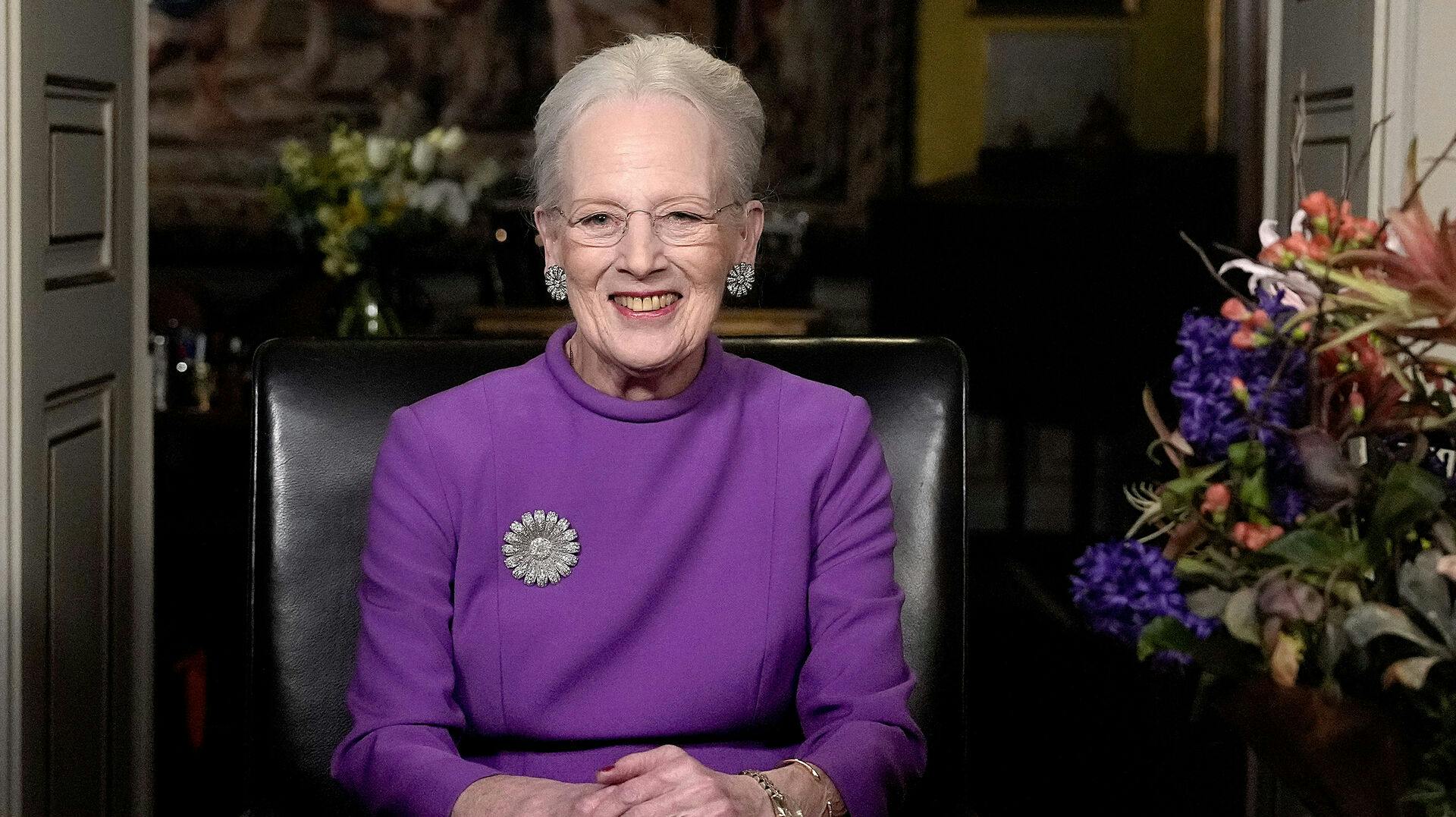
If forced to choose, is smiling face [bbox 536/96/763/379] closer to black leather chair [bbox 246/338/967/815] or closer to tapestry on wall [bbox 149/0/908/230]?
black leather chair [bbox 246/338/967/815]

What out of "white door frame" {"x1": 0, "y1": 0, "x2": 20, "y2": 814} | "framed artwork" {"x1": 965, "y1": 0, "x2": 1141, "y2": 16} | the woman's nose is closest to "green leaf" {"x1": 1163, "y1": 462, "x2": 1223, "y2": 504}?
the woman's nose

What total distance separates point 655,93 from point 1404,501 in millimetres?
851

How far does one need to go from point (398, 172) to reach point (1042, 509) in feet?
10.4

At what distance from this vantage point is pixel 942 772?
1.64 metres

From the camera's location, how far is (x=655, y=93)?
1.50m

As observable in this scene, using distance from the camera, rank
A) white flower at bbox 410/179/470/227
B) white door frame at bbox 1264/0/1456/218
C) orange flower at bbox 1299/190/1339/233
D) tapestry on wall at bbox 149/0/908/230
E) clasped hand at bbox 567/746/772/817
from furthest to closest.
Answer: tapestry on wall at bbox 149/0/908/230 < white flower at bbox 410/179/470/227 < white door frame at bbox 1264/0/1456/218 < clasped hand at bbox 567/746/772/817 < orange flower at bbox 1299/190/1339/233

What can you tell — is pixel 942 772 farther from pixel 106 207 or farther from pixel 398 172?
pixel 398 172

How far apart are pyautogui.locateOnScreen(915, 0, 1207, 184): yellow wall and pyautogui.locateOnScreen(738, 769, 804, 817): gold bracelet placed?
4.46 meters

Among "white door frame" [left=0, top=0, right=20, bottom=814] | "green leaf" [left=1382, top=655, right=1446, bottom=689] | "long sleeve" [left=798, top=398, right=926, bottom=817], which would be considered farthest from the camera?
"white door frame" [left=0, top=0, right=20, bottom=814]

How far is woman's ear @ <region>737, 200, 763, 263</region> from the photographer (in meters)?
1.60

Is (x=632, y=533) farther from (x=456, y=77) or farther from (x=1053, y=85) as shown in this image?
(x=1053, y=85)

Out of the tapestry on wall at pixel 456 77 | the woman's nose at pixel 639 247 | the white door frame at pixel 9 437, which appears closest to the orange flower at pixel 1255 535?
the woman's nose at pixel 639 247

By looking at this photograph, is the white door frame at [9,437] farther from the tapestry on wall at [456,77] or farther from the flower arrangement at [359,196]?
the tapestry on wall at [456,77]

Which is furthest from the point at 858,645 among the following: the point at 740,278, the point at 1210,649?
the point at 1210,649
